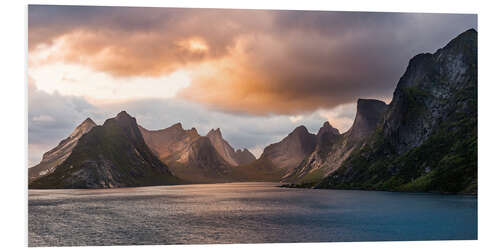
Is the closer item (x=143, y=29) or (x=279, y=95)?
(x=143, y=29)

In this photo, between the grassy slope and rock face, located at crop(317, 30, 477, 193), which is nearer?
the grassy slope

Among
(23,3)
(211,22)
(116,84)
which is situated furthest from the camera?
(116,84)

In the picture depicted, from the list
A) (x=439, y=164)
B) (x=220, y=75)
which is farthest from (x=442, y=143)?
(x=220, y=75)

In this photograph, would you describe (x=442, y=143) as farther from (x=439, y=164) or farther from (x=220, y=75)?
(x=220, y=75)

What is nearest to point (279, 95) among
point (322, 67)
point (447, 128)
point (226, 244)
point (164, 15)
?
point (322, 67)

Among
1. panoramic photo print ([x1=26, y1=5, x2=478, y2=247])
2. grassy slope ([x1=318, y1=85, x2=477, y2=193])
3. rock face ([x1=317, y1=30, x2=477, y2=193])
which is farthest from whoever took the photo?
rock face ([x1=317, y1=30, x2=477, y2=193])

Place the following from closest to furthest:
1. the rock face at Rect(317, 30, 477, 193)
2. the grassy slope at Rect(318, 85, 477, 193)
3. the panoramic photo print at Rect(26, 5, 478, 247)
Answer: the panoramic photo print at Rect(26, 5, 478, 247)
the grassy slope at Rect(318, 85, 477, 193)
the rock face at Rect(317, 30, 477, 193)

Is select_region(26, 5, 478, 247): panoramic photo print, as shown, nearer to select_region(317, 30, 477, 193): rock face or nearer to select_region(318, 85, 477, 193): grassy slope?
select_region(318, 85, 477, 193): grassy slope

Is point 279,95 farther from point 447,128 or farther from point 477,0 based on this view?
point 447,128

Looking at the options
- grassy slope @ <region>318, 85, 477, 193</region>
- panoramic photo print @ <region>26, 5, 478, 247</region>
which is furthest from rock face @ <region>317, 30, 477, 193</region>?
panoramic photo print @ <region>26, 5, 478, 247</region>

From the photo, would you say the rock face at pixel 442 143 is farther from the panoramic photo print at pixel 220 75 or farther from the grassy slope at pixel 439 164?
the panoramic photo print at pixel 220 75
